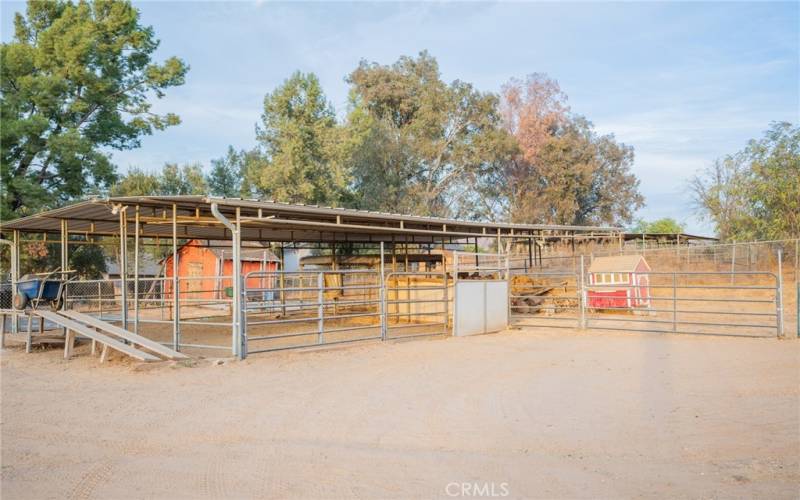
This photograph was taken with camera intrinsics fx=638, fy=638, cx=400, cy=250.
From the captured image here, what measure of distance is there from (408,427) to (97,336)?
681 centimetres

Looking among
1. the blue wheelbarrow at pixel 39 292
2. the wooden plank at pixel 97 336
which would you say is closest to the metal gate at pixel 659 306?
the wooden plank at pixel 97 336

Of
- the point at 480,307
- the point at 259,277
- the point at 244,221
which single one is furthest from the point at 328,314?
the point at 244,221

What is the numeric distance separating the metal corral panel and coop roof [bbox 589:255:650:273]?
320 cm

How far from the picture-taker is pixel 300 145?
31.1 meters

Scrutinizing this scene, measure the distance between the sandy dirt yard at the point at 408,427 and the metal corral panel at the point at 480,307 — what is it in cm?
362

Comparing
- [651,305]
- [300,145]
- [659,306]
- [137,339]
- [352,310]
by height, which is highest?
[300,145]

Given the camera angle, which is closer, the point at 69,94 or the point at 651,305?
the point at 651,305

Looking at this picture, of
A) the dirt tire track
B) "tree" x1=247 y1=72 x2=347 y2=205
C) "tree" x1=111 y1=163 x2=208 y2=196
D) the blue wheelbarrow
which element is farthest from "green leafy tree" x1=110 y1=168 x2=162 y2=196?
the dirt tire track

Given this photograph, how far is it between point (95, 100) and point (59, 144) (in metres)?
2.99

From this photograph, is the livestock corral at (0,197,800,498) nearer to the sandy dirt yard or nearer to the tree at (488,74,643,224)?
the sandy dirt yard

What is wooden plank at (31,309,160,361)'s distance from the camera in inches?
389

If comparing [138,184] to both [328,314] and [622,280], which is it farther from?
[622,280]

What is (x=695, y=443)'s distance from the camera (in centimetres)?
532

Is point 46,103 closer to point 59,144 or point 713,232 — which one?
point 59,144
